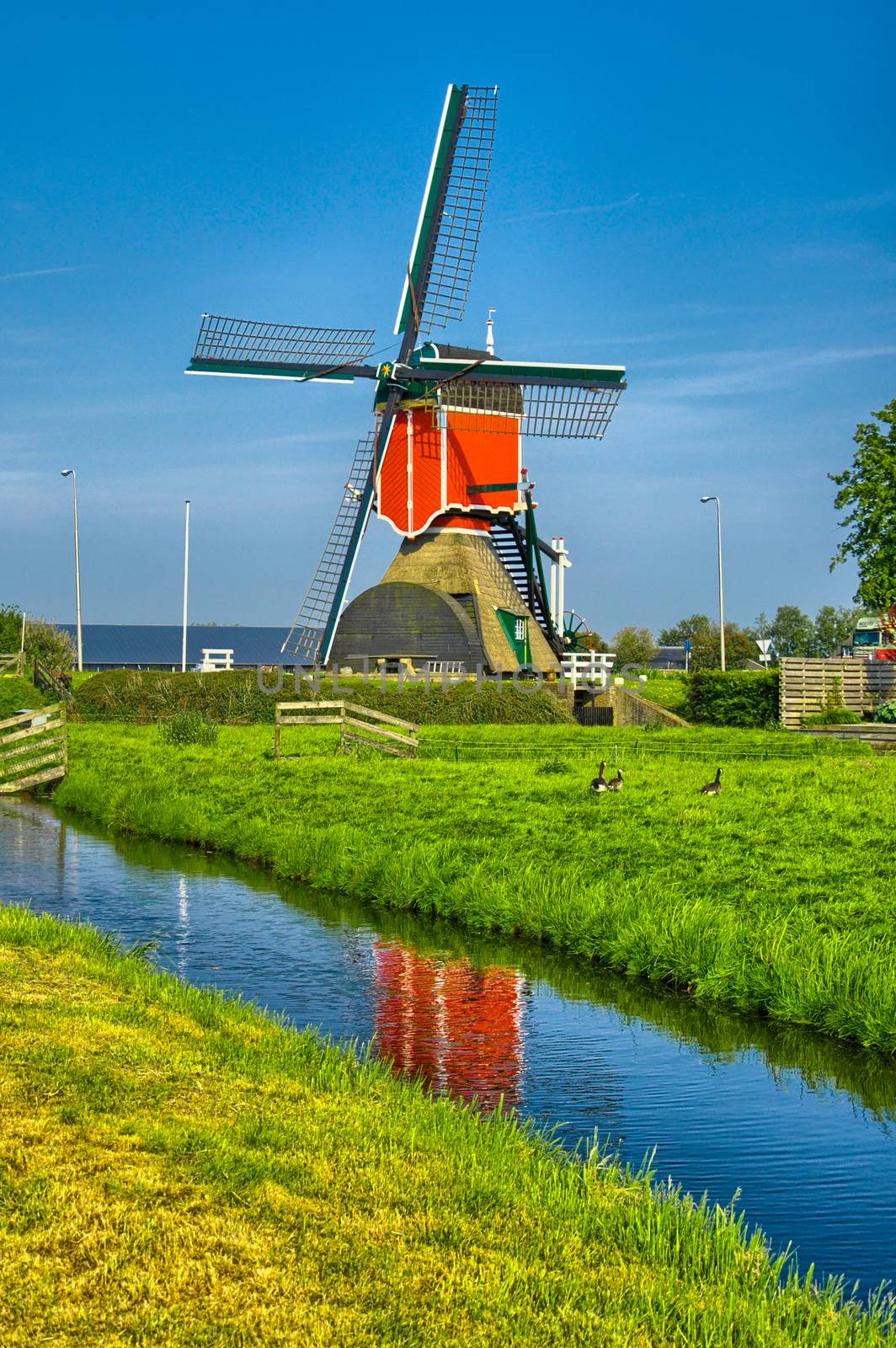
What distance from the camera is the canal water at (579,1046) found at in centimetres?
737

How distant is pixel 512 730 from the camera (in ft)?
109

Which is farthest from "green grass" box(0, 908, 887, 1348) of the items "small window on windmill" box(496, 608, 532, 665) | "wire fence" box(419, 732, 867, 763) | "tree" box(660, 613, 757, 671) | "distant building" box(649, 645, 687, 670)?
"distant building" box(649, 645, 687, 670)

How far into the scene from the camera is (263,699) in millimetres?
39688

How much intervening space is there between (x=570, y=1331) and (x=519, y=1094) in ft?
13.2

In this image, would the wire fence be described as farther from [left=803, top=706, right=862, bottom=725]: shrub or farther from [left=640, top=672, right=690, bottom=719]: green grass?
[left=640, top=672, right=690, bottom=719]: green grass

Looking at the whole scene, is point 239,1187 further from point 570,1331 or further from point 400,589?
point 400,589

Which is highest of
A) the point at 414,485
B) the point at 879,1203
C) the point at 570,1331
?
the point at 414,485

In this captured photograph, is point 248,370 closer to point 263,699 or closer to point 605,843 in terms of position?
point 263,699

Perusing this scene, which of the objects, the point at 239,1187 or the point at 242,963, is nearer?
the point at 239,1187

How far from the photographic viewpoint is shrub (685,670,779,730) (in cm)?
3856

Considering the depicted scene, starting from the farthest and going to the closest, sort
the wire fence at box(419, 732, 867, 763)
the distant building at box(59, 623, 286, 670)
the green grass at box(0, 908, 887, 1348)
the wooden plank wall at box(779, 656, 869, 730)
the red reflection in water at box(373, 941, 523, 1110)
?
the distant building at box(59, 623, 286, 670) → the wooden plank wall at box(779, 656, 869, 730) → the wire fence at box(419, 732, 867, 763) → the red reflection in water at box(373, 941, 523, 1110) → the green grass at box(0, 908, 887, 1348)

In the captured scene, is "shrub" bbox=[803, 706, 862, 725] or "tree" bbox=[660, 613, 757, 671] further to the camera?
"tree" bbox=[660, 613, 757, 671]

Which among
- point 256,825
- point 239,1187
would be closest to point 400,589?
point 256,825

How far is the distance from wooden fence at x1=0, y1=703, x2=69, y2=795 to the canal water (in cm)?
1115
